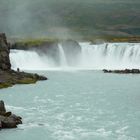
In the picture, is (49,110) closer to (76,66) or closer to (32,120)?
(32,120)

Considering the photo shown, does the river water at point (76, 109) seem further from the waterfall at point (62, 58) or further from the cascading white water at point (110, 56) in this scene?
the cascading white water at point (110, 56)

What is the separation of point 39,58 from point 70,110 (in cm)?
5809

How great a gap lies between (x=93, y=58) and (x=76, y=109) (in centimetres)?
6490

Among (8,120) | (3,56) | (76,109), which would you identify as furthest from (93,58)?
(8,120)

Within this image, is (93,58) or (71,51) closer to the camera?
(71,51)

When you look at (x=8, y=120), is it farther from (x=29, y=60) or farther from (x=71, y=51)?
(x=71, y=51)

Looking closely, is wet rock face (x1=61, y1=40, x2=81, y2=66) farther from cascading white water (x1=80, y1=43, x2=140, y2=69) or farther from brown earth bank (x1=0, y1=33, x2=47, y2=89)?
brown earth bank (x1=0, y1=33, x2=47, y2=89)

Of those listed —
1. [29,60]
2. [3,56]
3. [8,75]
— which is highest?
[3,56]

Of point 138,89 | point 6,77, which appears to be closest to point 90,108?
point 138,89

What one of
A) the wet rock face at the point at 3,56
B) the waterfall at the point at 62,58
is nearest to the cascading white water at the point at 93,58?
the waterfall at the point at 62,58

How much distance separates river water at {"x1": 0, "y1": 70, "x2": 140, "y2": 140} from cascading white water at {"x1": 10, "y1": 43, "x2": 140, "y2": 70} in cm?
2785

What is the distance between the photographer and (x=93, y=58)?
114625 millimetres

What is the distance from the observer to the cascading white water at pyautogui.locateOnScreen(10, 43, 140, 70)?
341 ft

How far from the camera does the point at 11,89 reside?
65562mm
